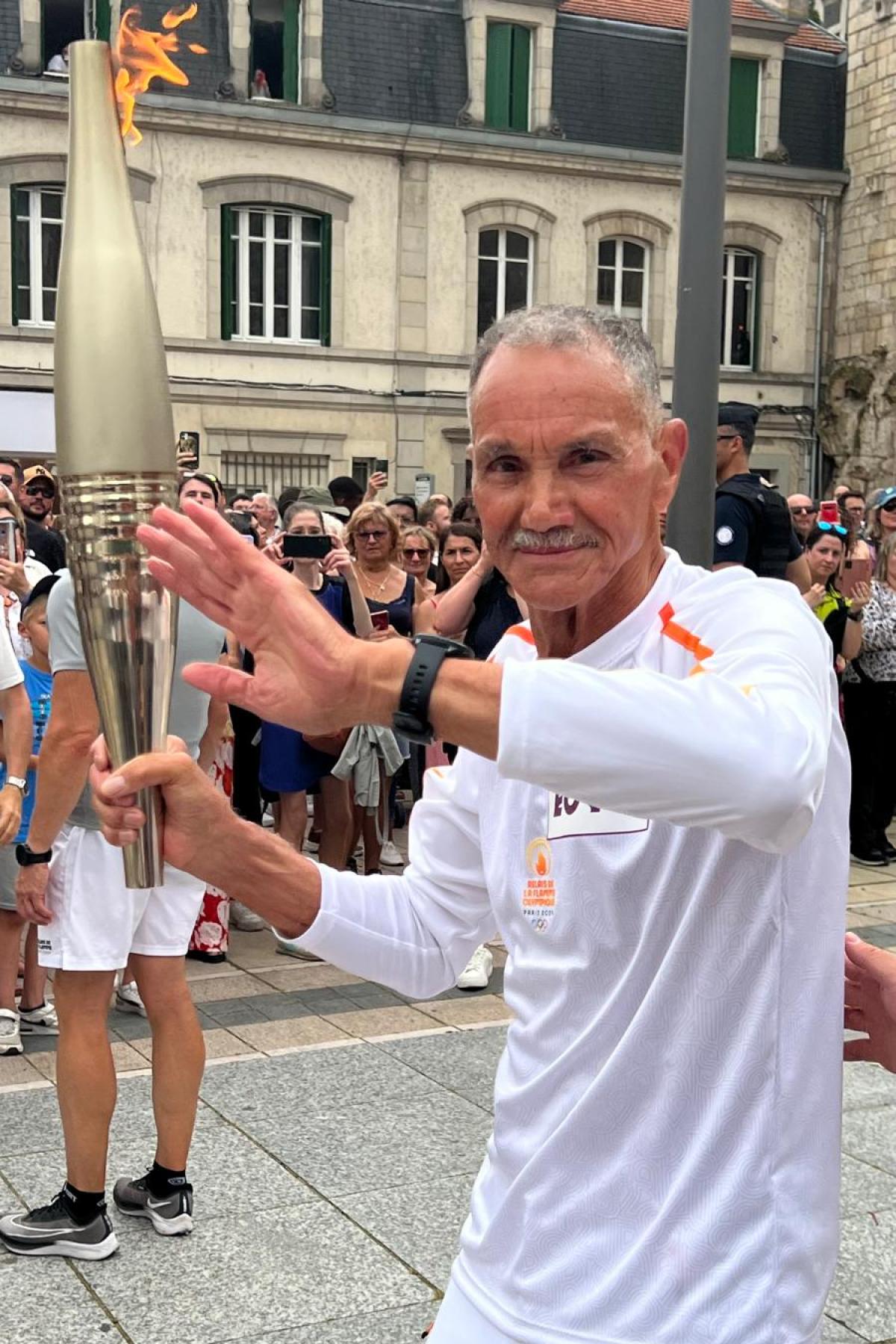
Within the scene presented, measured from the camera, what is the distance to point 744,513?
6.77 meters

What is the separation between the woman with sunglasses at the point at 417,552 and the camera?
9.46 m

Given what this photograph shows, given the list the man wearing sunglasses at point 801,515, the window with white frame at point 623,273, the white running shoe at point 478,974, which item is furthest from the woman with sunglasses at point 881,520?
the window with white frame at point 623,273

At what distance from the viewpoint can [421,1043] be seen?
5777mm

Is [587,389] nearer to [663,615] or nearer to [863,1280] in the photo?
[663,615]

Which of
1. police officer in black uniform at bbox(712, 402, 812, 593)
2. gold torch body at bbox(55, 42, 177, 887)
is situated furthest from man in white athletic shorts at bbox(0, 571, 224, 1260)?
police officer in black uniform at bbox(712, 402, 812, 593)

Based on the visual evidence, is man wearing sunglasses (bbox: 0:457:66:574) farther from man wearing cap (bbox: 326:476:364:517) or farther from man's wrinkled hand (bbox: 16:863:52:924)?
man's wrinkled hand (bbox: 16:863:52:924)

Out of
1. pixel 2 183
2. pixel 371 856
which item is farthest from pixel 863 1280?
pixel 2 183

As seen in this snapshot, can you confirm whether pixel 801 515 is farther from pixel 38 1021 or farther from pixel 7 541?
pixel 38 1021

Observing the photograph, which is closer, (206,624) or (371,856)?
(206,624)

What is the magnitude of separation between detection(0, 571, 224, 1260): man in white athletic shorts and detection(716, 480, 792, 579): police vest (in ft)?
10.1

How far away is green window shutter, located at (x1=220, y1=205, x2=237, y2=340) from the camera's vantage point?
22.8 meters

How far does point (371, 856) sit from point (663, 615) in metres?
6.65

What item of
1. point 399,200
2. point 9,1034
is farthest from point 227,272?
point 9,1034

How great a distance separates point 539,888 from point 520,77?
81.1 ft
